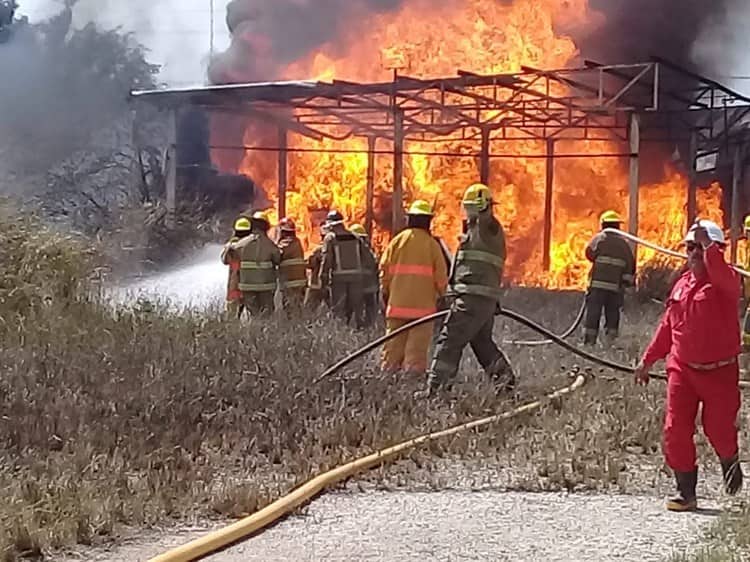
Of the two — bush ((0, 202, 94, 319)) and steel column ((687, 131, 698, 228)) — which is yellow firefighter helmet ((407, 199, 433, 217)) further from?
steel column ((687, 131, 698, 228))

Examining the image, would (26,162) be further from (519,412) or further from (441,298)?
(519,412)

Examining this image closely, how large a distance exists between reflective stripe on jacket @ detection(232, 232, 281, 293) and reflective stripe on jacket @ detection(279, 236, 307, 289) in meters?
0.58

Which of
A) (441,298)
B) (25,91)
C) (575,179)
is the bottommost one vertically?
(441,298)

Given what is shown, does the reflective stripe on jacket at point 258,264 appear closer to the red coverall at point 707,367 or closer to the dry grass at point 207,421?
the dry grass at point 207,421

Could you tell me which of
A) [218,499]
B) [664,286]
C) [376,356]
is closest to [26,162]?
[664,286]

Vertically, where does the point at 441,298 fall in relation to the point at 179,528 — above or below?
above

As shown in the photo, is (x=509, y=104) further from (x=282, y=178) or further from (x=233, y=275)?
(x=233, y=275)

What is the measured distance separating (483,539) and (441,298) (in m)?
5.04

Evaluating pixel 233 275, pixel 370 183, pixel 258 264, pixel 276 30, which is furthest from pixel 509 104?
pixel 258 264

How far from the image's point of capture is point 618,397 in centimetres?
875

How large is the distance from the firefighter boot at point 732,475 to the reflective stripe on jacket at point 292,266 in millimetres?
7787

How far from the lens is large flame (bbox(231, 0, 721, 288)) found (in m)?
23.2

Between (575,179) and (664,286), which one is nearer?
(664,286)

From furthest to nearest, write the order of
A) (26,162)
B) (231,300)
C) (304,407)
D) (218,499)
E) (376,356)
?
(26,162)
(231,300)
(376,356)
(304,407)
(218,499)
